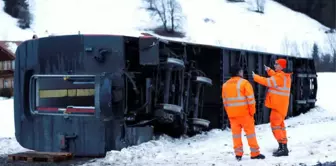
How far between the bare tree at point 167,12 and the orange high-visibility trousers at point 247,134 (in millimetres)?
73359

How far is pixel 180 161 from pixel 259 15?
7880 cm

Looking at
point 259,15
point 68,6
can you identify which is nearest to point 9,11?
point 68,6

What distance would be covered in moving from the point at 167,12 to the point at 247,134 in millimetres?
80745

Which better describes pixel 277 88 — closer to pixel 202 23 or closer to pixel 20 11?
pixel 202 23

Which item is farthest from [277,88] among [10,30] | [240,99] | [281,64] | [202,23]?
[202,23]

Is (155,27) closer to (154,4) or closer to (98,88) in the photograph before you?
(154,4)

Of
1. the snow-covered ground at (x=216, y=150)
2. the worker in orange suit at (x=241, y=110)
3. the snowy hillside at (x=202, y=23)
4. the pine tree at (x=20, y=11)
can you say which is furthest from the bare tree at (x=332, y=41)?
the worker in orange suit at (x=241, y=110)

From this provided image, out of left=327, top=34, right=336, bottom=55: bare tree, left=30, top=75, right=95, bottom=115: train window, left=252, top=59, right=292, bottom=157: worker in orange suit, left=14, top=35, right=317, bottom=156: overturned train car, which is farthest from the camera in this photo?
left=327, top=34, right=336, bottom=55: bare tree

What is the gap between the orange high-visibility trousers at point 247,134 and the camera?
6301 millimetres

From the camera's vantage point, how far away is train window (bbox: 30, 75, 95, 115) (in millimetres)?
7375

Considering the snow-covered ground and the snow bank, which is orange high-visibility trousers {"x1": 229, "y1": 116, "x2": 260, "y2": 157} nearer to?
the snow-covered ground

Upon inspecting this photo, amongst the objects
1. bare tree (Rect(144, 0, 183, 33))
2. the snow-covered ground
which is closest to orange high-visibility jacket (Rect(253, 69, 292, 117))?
the snow-covered ground

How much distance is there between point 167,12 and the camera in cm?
8594

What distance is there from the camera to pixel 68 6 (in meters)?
80.2
